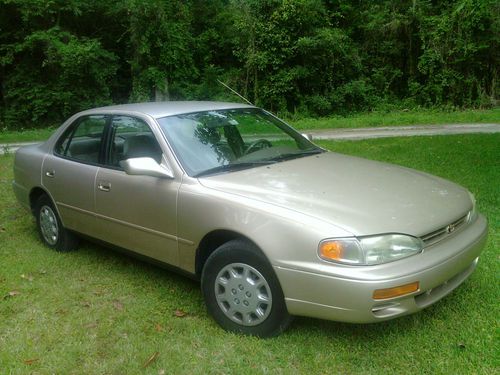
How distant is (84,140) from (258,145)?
1.76 meters

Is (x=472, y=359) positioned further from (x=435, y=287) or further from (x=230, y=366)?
(x=230, y=366)

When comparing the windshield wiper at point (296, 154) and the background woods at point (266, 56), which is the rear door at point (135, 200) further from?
the background woods at point (266, 56)

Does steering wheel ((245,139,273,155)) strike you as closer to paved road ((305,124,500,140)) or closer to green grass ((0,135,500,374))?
green grass ((0,135,500,374))

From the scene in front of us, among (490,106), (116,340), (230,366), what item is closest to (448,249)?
(230,366)

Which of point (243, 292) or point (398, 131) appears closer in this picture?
point (243, 292)

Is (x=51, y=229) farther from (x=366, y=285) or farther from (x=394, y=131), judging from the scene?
(x=394, y=131)

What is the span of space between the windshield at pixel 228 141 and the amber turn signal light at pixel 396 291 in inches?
60.3

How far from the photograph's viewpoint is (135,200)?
4.15 meters

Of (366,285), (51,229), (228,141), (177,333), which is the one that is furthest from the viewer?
(51,229)

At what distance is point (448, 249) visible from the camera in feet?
10.8

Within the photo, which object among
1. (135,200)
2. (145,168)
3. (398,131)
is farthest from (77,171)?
(398,131)

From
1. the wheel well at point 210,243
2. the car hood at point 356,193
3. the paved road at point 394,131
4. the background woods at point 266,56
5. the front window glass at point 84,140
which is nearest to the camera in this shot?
the car hood at point 356,193

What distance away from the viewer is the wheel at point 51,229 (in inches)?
207

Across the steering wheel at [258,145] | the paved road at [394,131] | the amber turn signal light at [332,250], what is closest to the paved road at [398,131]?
the paved road at [394,131]
